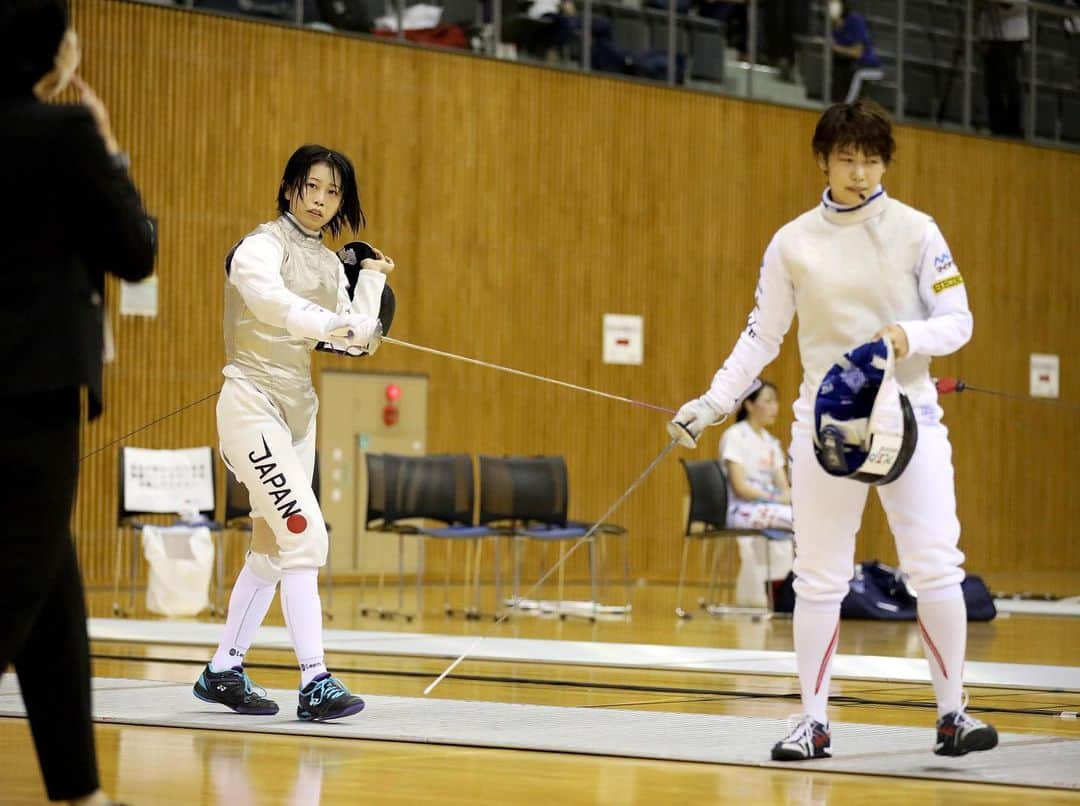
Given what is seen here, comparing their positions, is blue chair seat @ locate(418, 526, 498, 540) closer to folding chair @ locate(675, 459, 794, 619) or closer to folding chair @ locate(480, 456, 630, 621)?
folding chair @ locate(480, 456, 630, 621)

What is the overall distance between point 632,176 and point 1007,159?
12.5 ft

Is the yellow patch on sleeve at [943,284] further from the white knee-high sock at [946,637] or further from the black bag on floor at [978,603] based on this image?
the black bag on floor at [978,603]

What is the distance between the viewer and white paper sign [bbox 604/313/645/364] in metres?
11.9

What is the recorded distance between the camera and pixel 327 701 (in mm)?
4254

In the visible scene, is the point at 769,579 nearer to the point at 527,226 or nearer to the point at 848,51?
the point at 527,226

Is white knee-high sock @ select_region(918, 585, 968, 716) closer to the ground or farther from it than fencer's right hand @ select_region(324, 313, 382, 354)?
closer to the ground

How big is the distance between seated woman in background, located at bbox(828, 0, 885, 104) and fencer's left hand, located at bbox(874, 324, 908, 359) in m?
9.55

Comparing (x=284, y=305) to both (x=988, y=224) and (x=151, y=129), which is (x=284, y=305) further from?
(x=988, y=224)

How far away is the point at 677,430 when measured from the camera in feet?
12.9

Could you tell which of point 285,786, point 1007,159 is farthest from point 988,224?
point 285,786

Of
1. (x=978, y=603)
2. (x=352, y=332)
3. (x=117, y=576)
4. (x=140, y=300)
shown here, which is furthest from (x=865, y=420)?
(x=140, y=300)

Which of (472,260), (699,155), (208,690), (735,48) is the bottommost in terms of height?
(208,690)

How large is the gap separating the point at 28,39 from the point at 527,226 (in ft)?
29.9

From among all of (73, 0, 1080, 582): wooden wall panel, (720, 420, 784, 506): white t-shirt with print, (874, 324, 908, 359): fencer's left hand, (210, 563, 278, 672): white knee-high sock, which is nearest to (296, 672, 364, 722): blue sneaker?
(210, 563, 278, 672): white knee-high sock
